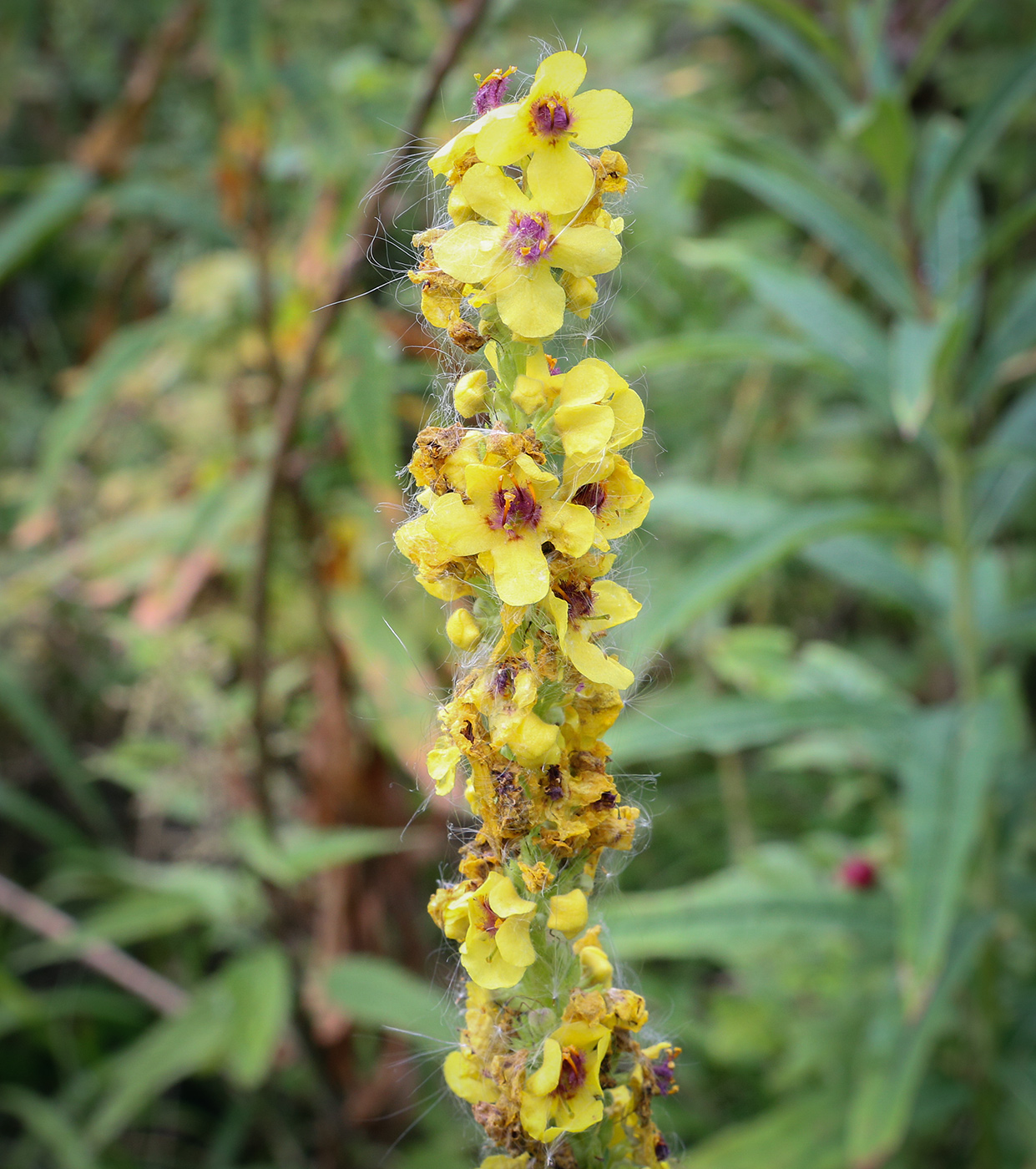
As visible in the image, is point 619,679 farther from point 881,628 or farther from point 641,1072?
point 881,628

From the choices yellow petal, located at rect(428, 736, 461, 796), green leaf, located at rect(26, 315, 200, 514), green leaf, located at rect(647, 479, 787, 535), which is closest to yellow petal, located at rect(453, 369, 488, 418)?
yellow petal, located at rect(428, 736, 461, 796)

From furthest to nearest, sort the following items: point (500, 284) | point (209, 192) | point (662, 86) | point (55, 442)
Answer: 1. point (662, 86)
2. point (209, 192)
3. point (55, 442)
4. point (500, 284)

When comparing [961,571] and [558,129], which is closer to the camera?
[558,129]

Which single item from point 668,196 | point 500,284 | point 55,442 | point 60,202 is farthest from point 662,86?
point 500,284

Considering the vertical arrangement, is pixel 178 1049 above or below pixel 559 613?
below

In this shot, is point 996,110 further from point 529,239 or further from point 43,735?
point 43,735

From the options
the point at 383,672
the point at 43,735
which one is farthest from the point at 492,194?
the point at 43,735

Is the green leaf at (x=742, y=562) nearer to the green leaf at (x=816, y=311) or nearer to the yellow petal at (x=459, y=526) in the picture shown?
the green leaf at (x=816, y=311)
